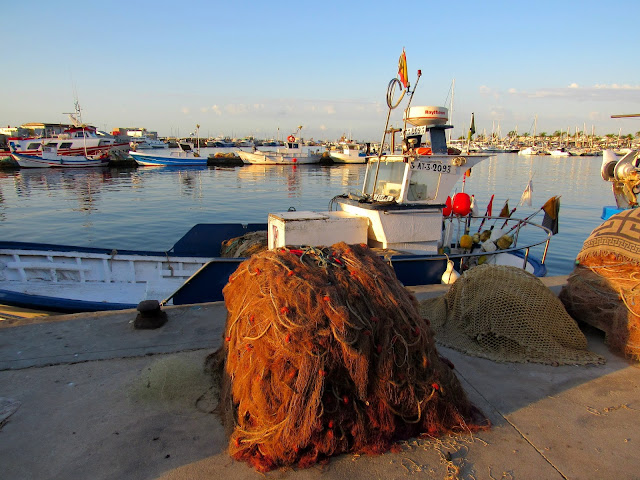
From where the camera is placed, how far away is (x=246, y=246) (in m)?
7.95

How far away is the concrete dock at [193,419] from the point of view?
249 centimetres

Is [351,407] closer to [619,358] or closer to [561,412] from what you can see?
[561,412]

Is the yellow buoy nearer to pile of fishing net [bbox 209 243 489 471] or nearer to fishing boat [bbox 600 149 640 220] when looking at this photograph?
fishing boat [bbox 600 149 640 220]

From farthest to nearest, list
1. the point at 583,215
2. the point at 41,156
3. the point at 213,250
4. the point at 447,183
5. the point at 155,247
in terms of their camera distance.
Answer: the point at 41,156, the point at 583,215, the point at 155,247, the point at 213,250, the point at 447,183

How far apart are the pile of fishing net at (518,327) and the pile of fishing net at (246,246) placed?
4390 mm

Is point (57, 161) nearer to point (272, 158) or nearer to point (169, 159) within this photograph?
point (169, 159)

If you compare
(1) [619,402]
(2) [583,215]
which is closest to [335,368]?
(1) [619,402]

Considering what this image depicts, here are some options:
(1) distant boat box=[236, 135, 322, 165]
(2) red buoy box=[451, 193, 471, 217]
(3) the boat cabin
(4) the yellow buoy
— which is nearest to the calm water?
(4) the yellow buoy

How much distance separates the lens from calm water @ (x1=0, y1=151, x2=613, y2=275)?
1731 centimetres

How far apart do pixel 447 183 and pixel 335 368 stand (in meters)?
5.88

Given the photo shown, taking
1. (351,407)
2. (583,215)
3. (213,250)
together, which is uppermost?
(351,407)

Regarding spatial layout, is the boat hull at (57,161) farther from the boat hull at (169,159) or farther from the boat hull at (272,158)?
the boat hull at (272,158)

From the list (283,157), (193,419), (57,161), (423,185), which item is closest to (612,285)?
(423,185)

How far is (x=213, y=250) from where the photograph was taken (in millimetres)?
9570
